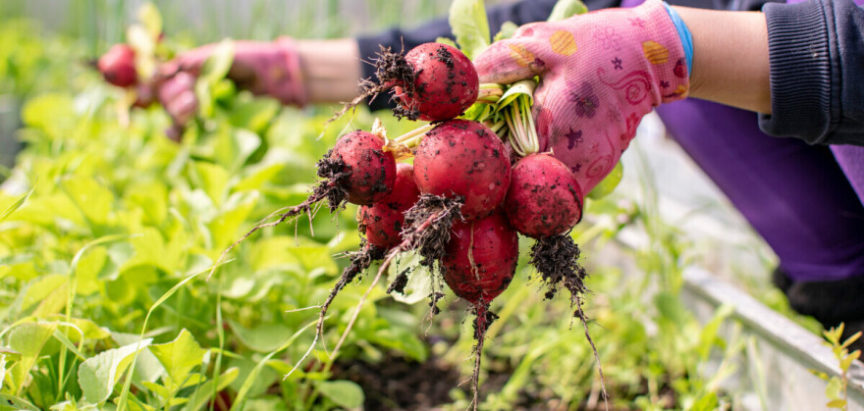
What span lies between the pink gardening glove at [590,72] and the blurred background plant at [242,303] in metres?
0.18

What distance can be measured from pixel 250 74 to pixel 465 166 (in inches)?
46.4

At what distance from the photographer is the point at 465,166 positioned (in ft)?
1.86

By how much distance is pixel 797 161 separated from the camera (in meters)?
1.04

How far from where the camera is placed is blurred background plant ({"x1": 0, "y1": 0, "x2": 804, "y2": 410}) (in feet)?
2.11

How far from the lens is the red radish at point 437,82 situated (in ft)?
1.89

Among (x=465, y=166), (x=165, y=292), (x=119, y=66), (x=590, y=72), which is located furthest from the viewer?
(x=119, y=66)

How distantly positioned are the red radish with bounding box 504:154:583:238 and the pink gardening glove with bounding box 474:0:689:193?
59mm

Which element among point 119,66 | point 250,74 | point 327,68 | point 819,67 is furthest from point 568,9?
point 119,66

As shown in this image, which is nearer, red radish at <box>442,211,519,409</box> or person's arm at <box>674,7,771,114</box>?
red radish at <box>442,211,519,409</box>

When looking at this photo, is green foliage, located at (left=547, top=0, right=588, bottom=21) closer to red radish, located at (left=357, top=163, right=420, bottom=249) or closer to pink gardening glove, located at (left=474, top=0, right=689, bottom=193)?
pink gardening glove, located at (left=474, top=0, right=689, bottom=193)

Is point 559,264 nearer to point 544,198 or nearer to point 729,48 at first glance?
point 544,198

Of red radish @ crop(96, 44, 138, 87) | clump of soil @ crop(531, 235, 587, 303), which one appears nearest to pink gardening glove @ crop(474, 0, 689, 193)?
clump of soil @ crop(531, 235, 587, 303)

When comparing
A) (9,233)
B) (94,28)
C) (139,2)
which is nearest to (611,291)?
(9,233)

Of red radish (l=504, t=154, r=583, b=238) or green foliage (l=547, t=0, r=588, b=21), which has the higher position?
green foliage (l=547, t=0, r=588, b=21)
